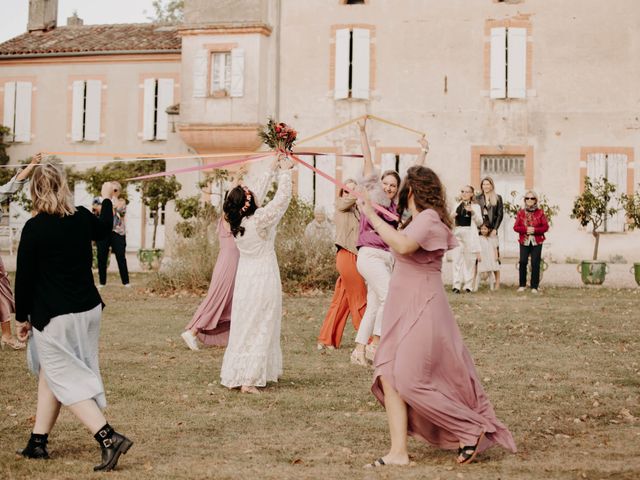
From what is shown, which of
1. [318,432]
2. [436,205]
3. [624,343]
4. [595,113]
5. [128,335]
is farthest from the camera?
[595,113]

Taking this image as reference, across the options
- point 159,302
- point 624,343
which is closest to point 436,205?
point 624,343

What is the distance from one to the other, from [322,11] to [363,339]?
2175 centimetres

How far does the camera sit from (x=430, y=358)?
20.6 feet

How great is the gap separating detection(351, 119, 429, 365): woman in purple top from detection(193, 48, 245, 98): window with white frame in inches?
824

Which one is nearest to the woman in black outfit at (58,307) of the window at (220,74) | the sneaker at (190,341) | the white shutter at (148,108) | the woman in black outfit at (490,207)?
the sneaker at (190,341)

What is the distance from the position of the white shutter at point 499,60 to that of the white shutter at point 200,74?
27.9ft

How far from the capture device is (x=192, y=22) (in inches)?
1230

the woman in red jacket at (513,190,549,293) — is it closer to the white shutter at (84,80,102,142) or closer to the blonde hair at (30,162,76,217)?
the blonde hair at (30,162,76,217)

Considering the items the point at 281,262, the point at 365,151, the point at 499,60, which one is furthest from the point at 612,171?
the point at 365,151

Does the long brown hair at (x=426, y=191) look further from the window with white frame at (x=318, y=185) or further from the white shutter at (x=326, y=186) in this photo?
the window with white frame at (x=318, y=185)

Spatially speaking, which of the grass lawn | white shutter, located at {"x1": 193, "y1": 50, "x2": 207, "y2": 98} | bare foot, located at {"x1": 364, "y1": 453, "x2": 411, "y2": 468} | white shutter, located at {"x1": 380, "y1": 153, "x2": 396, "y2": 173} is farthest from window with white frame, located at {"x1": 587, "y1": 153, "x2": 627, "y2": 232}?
bare foot, located at {"x1": 364, "y1": 453, "x2": 411, "y2": 468}

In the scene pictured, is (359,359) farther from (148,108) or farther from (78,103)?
(78,103)

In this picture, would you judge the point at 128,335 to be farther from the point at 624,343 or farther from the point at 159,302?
the point at 624,343

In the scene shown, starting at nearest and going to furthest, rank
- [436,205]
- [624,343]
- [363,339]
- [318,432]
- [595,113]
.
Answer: [436,205]
[318,432]
[363,339]
[624,343]
[595,113]
